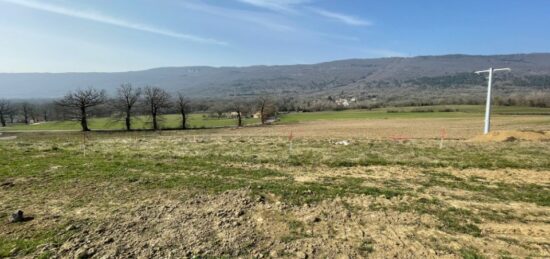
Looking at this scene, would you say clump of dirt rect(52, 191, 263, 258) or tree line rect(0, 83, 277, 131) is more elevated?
tree line rect(0, 83, 277, 131)

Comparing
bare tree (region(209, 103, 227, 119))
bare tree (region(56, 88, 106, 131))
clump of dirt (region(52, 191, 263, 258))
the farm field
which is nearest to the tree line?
bare tree (region(56, 88, 106, 131))

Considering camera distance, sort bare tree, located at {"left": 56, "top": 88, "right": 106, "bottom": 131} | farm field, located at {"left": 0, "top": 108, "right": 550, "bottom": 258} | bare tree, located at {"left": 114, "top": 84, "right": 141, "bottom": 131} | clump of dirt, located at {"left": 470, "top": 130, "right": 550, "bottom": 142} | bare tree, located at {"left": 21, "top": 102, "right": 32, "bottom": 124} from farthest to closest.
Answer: bare tree, located at {"left": 21, "top": 102, "right": 32, "bottom": 124} → bare tree, located at {"left": 114, "top": 84, "right": 141, "bottom": 131} → bare tree, located at {"left": 56, "top": 88, "right": 106, "bottom": 131} → clump of dirt, located at {"left": 470, "top": 130, "right": 550, "bottom": 142} → farm field, located at {"left": 0, "top": 108, "right": 550, "bottom": 258}

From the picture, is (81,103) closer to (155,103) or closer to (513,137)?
(155,103)

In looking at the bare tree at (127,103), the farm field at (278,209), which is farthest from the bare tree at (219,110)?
the farm field at (278,209)

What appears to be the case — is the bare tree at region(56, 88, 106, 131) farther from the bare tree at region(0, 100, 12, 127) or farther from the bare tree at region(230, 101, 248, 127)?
the bare tree at region(0, 100, 12, 127)

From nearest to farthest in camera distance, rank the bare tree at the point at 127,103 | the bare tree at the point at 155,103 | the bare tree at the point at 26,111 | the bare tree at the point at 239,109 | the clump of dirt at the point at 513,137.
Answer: the clump of dirt at the point at 513,137
the bare tree at the point at 127,103
the bare tree at the point at 155,103
the bare tree at the point at 239,109
the bare tree at the point at 26,111

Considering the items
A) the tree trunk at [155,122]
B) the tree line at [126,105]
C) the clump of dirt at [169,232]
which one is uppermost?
the tree line at [126,105]

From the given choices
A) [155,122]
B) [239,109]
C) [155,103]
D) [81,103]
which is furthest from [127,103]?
[239,109]

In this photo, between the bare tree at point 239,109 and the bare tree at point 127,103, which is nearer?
the bare tree at point 127,103

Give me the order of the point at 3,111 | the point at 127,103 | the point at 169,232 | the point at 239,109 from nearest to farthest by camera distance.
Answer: the point at 169,232, the point at 127,103, the point at 239,109, the point at 3,111

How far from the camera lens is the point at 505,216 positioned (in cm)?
968

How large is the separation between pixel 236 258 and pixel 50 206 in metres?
6.80

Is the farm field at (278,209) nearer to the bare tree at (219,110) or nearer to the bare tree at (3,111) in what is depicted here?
the bare tree at (219,110)

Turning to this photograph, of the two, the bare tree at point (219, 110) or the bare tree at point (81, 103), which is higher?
the bare tree at point (81, 103)
